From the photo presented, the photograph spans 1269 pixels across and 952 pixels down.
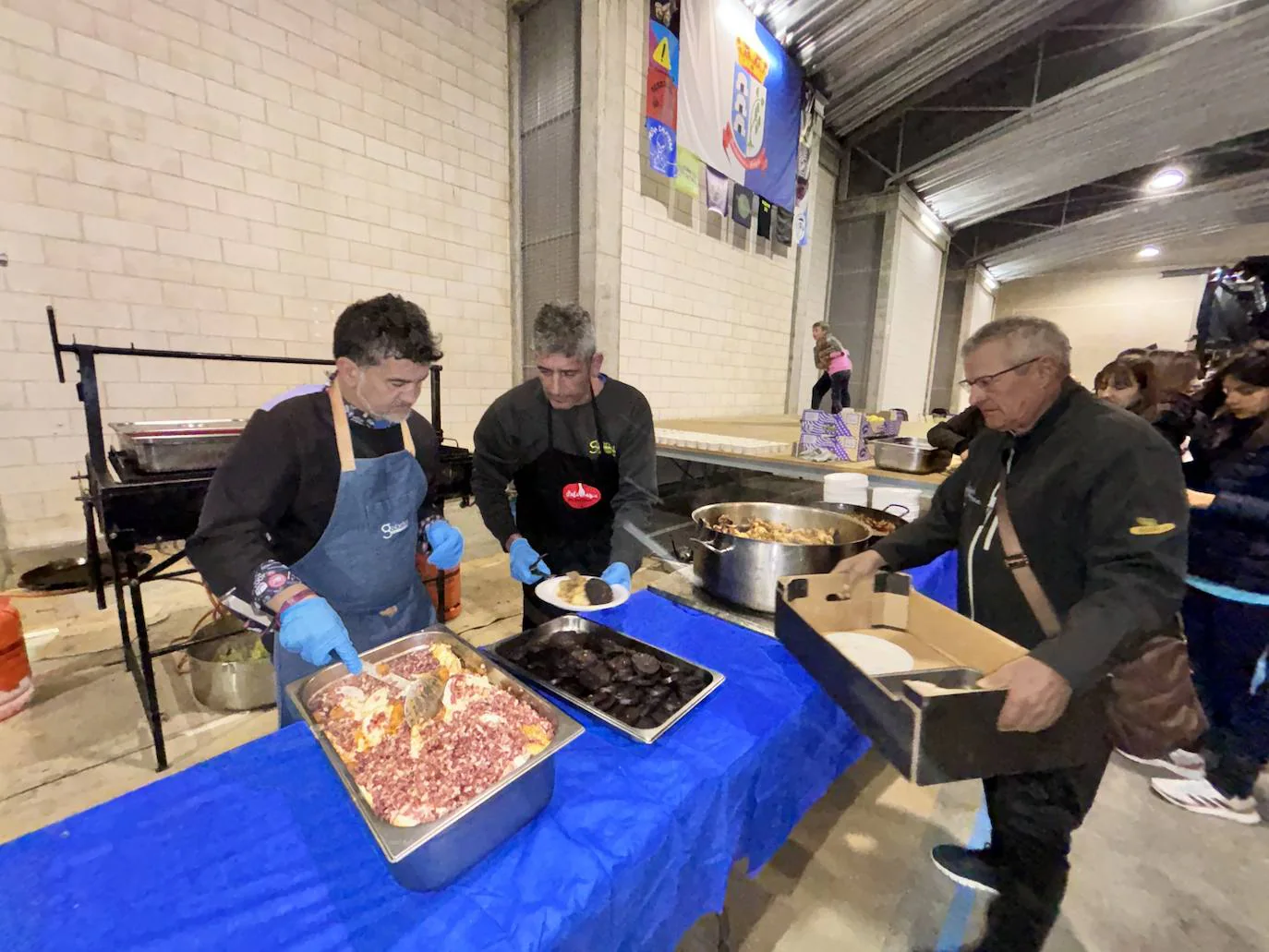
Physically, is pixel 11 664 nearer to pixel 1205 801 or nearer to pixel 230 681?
pixel 230 681

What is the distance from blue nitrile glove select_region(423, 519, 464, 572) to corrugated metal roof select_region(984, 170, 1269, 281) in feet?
45.6

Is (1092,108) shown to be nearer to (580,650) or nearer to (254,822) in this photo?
(580,650)

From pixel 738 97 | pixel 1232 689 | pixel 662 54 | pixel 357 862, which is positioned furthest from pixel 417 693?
pixel 738 97

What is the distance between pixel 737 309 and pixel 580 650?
20.5 feet

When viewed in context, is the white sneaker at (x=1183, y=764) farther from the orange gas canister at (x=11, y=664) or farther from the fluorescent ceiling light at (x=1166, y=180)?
the fluorescent ceiling light at (x=1166, y=180)

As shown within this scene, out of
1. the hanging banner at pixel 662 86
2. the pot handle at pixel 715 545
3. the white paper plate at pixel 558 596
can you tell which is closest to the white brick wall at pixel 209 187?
the hanging banner at pixel 662 86

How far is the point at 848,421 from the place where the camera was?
3803mm

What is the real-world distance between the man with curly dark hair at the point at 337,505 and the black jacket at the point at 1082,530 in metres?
1.64

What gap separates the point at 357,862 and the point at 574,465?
1555 mm

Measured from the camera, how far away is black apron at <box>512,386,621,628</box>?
7.36ft

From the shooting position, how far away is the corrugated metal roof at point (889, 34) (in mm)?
5750

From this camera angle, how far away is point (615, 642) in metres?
1.46

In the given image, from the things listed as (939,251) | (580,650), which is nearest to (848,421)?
(580,650)

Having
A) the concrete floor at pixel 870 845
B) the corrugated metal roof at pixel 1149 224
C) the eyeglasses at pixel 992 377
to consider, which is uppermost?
the corrugated metal roof at pixel 1149 224
